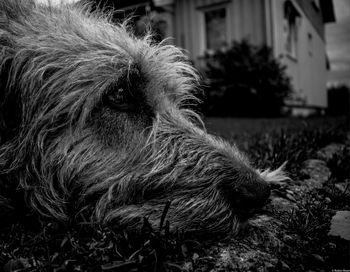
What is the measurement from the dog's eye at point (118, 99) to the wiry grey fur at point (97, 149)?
0.01 m

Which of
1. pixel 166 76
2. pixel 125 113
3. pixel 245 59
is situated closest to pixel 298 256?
pixel 125 113

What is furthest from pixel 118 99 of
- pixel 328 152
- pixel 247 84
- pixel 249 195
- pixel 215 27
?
pixel 215 27

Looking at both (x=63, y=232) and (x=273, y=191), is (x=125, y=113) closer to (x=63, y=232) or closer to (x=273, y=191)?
(x=63, y=232)

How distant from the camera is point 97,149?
8.41ft

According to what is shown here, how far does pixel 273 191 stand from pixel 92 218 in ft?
4.52

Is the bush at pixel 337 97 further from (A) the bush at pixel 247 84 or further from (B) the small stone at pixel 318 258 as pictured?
(B) the small stone at pixel 318 258

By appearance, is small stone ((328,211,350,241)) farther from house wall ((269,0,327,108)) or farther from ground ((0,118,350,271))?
house wall ((269,0,327,108))

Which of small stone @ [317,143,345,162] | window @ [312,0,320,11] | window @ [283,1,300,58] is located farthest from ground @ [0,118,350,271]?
window @ [312,0,320,11]

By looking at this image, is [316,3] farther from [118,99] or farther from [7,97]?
[7,97]

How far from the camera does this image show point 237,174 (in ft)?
8.13

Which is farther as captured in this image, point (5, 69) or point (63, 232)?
point (5, 69)

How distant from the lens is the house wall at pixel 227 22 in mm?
16547

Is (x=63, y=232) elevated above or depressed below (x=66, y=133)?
below

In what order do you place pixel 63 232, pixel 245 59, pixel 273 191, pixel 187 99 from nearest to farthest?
pixel 63 232 < pixel 273 191 < pixel 187 99 < pixel 245 59
